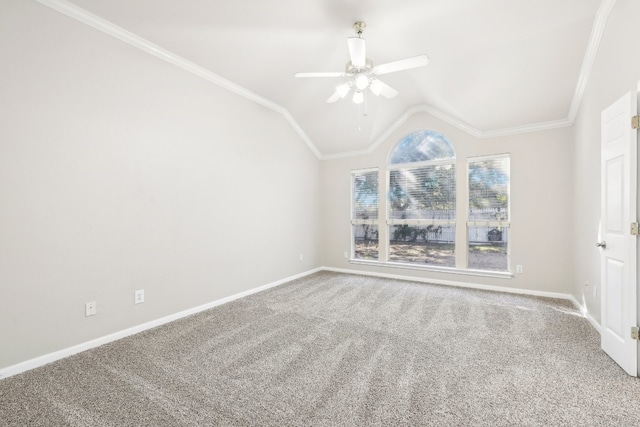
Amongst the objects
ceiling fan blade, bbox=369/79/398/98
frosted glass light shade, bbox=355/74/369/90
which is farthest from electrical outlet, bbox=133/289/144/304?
ceiling fan blade, bbox=369/79/398/98

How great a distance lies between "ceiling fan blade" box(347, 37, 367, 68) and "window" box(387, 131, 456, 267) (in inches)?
101

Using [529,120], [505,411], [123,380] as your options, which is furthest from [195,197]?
[529,120]

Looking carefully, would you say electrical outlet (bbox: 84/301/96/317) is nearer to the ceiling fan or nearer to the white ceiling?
the white ceiling

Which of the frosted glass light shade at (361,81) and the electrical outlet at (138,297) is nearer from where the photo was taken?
the frosted glass light shade at (361,81)

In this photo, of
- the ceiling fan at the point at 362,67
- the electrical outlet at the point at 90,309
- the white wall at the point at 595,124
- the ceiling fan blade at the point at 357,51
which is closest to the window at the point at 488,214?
the white wall at the point at 595,124

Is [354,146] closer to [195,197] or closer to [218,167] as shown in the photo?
[218,167]

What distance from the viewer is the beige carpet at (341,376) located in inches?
62.7

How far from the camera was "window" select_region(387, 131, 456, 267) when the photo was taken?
454cm

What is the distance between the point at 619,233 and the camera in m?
2.12

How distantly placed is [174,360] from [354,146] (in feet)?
14.0

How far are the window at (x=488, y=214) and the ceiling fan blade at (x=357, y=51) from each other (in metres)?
2.79

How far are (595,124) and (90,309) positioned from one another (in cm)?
508

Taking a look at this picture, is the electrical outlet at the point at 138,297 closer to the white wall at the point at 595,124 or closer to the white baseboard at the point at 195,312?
the white baseboard at the point at 195,312

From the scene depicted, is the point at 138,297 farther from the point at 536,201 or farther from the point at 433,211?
the point at 536,201
